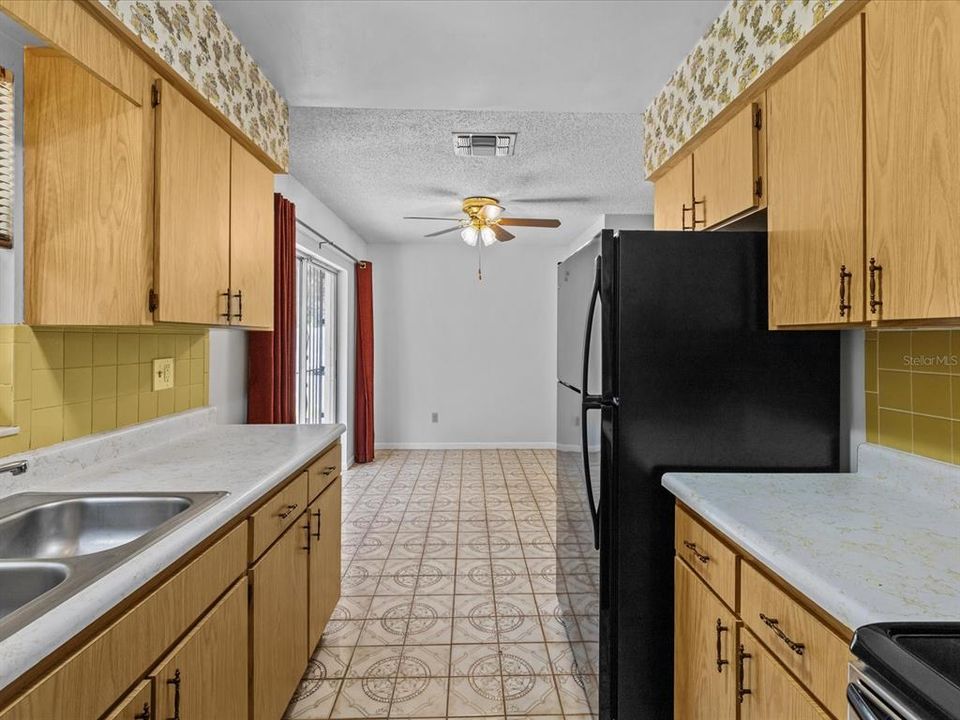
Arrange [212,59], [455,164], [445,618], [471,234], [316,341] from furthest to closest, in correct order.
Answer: [316,341] < [471,234] < [455,164] < [445,618] < [212,59]

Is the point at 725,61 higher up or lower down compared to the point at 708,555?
higher up

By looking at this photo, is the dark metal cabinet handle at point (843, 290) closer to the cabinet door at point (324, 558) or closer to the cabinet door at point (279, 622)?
the cabinet door at point (279, 622)

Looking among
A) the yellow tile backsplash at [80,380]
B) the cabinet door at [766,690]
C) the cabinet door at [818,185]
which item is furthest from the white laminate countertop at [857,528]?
the yellow tile backsplash at [80,380]

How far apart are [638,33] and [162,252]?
175 centimetres

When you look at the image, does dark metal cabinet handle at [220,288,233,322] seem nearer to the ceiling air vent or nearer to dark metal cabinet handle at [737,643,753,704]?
the ceiling air vent

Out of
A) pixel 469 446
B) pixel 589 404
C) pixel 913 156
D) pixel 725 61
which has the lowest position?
pixel 469 446

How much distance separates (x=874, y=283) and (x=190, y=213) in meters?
1.89

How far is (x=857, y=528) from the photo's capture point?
1.19 m

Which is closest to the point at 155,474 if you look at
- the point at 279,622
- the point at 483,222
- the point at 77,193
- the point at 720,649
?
the point at 279,622

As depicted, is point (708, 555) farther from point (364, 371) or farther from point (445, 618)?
point (364, 371)

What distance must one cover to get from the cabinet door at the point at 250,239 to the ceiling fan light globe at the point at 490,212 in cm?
190

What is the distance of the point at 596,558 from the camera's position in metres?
1.81

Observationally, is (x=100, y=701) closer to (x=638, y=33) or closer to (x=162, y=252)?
(x=162, y=252)

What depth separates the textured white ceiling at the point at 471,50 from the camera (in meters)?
1.76
